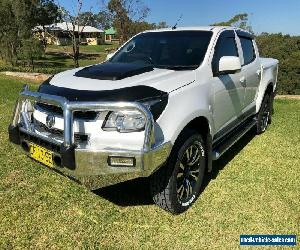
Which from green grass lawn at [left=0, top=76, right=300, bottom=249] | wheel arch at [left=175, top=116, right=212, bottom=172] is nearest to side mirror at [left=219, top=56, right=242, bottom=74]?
wheel arch at [left=175, top=116, right=212, bottom=172]

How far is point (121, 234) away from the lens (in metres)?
3.65

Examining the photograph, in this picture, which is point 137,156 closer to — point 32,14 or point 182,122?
point 182,122

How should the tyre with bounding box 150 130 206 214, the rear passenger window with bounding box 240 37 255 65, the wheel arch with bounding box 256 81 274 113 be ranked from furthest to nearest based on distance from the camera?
1. the wheel arch with bounding box 256 81 274 113
2. the rear passenger window with bounding box 240 37 255 65
3. the tyre with bounding box 150 130 206 214

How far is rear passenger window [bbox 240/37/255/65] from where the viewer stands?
576cm

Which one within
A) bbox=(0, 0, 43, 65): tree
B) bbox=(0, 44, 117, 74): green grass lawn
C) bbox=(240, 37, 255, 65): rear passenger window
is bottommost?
bbox=(0, 44, 117, 74): green grass lawn

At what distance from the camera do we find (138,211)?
13.4ft

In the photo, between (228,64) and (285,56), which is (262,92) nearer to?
(228,64)

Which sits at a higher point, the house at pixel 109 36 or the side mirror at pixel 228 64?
the house at pixel 109 36

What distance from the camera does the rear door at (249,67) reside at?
220 inches

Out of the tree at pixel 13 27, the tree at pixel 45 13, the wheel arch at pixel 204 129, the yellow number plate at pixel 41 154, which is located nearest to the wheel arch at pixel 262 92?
the wheel arch at pixel 204 129

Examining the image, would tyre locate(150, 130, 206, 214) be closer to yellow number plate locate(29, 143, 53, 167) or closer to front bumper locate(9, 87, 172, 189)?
front bumper locate(9, 87, 172, 189)

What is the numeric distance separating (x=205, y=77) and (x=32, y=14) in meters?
38.5

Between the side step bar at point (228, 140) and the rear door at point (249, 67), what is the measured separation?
0.91 feet

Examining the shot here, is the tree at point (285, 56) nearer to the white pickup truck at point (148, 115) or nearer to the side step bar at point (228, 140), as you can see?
the side step bar at point (228, 140)
